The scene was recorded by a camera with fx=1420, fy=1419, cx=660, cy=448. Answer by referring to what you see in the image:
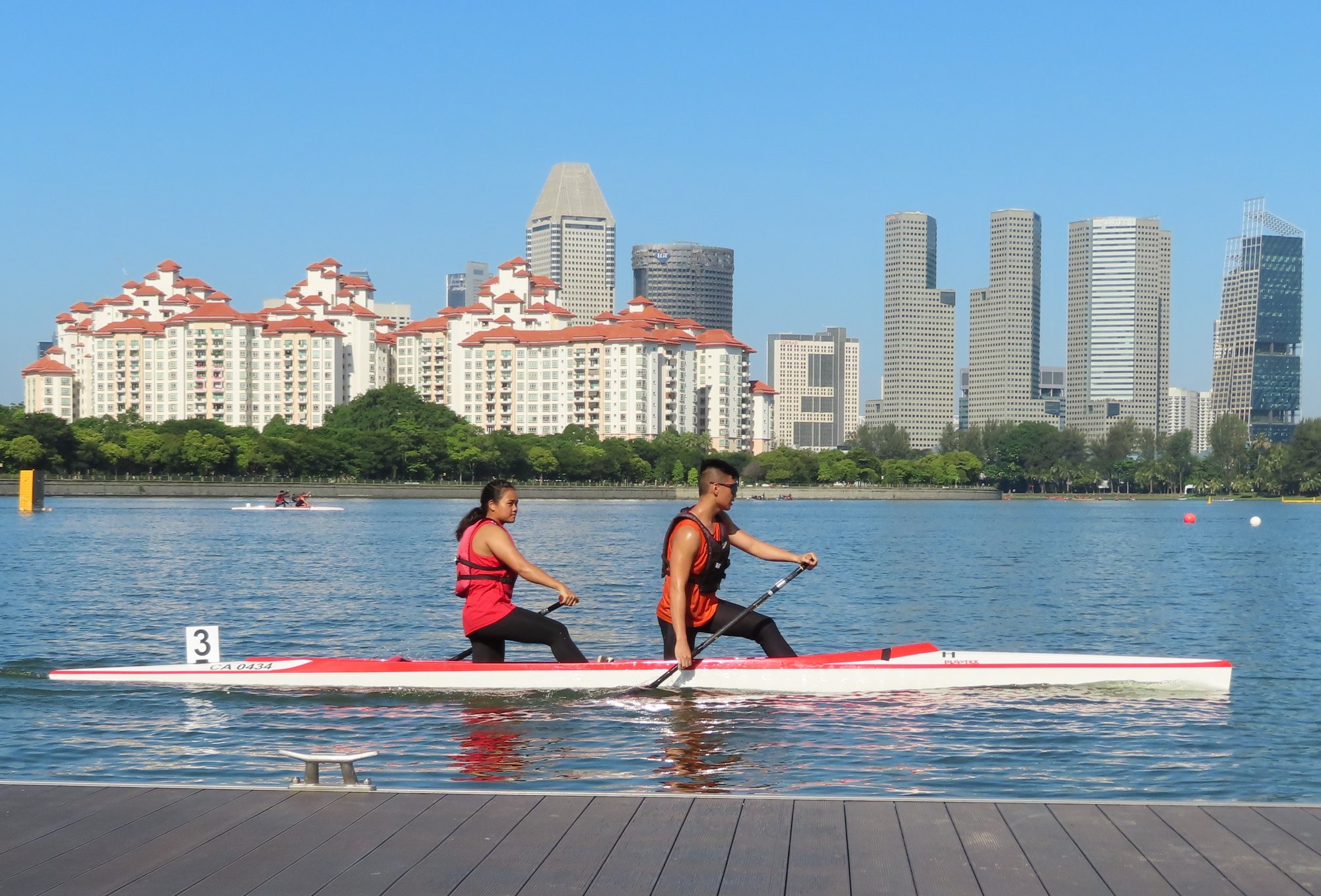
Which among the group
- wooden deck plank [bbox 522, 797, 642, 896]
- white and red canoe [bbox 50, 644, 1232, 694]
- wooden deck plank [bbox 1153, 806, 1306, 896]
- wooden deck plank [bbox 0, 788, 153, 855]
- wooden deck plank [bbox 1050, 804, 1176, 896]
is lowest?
white and red canoe [bbox 50, 644, 1232, 694]

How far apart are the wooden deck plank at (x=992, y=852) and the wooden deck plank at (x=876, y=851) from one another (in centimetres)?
33

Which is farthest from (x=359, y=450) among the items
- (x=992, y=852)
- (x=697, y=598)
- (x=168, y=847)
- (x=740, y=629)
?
(x=992, y=852)

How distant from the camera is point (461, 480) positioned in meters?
166

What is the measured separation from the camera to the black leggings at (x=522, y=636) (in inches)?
569

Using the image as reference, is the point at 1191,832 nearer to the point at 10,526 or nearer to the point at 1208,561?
the point at 1208,561

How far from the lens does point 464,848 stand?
734 cm

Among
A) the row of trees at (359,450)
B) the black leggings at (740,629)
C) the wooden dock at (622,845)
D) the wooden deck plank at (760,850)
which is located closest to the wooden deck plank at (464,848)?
the wooden dock at (622,845)

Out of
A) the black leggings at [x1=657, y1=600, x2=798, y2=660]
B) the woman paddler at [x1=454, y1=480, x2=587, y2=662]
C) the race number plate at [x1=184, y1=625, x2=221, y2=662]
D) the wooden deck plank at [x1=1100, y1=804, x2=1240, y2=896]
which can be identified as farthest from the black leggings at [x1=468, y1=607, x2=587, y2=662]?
the wooden deck plank at [x1=1100, y1=804, x2=1240, y2=896]

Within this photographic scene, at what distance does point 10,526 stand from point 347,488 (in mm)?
73565

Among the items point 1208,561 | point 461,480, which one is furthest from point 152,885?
point 461,480

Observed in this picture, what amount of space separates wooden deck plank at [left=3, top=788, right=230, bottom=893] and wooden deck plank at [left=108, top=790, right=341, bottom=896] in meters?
0.34

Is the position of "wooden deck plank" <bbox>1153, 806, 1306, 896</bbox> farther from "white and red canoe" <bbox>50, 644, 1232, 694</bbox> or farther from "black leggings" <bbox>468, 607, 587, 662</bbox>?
"black leggings" <bbox>468, 607, 587, 662</bbox>

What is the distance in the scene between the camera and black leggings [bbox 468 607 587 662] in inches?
569

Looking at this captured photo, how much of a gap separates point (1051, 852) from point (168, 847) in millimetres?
4570
